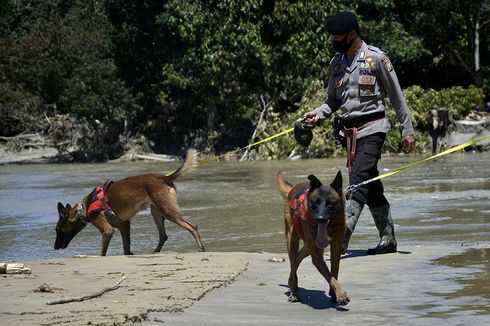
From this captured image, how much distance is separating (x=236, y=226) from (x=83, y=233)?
199cm

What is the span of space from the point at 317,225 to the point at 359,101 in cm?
206

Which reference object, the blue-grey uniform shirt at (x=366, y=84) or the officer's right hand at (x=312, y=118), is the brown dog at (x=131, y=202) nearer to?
the officer's right hand at (x=312, y=118)

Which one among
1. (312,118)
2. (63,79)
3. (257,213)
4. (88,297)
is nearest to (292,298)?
(88,297)

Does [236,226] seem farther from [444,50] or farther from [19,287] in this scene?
[444,50]

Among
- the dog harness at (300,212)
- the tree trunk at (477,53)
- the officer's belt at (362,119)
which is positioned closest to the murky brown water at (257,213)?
the dog harness at (300,212)

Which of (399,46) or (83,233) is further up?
(399,46)

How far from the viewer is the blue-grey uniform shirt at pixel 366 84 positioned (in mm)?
9336

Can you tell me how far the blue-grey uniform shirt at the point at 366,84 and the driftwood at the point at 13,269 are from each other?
2696mm

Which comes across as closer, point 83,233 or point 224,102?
point 83,233

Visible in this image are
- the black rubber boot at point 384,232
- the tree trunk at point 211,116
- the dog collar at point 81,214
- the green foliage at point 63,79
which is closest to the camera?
the black rubber boot at point 384,232

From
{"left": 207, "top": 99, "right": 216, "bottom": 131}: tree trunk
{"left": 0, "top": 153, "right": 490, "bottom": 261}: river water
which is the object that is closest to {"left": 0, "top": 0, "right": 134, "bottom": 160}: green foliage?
{"left": 207, "top": 99, "right": 216, "bottom": 131}: tree trunk

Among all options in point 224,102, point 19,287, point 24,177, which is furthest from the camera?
point 224,102

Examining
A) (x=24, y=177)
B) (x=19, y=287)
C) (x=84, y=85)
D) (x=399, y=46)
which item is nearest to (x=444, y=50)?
(x=399, y=46)

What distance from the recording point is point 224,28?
106 ft
